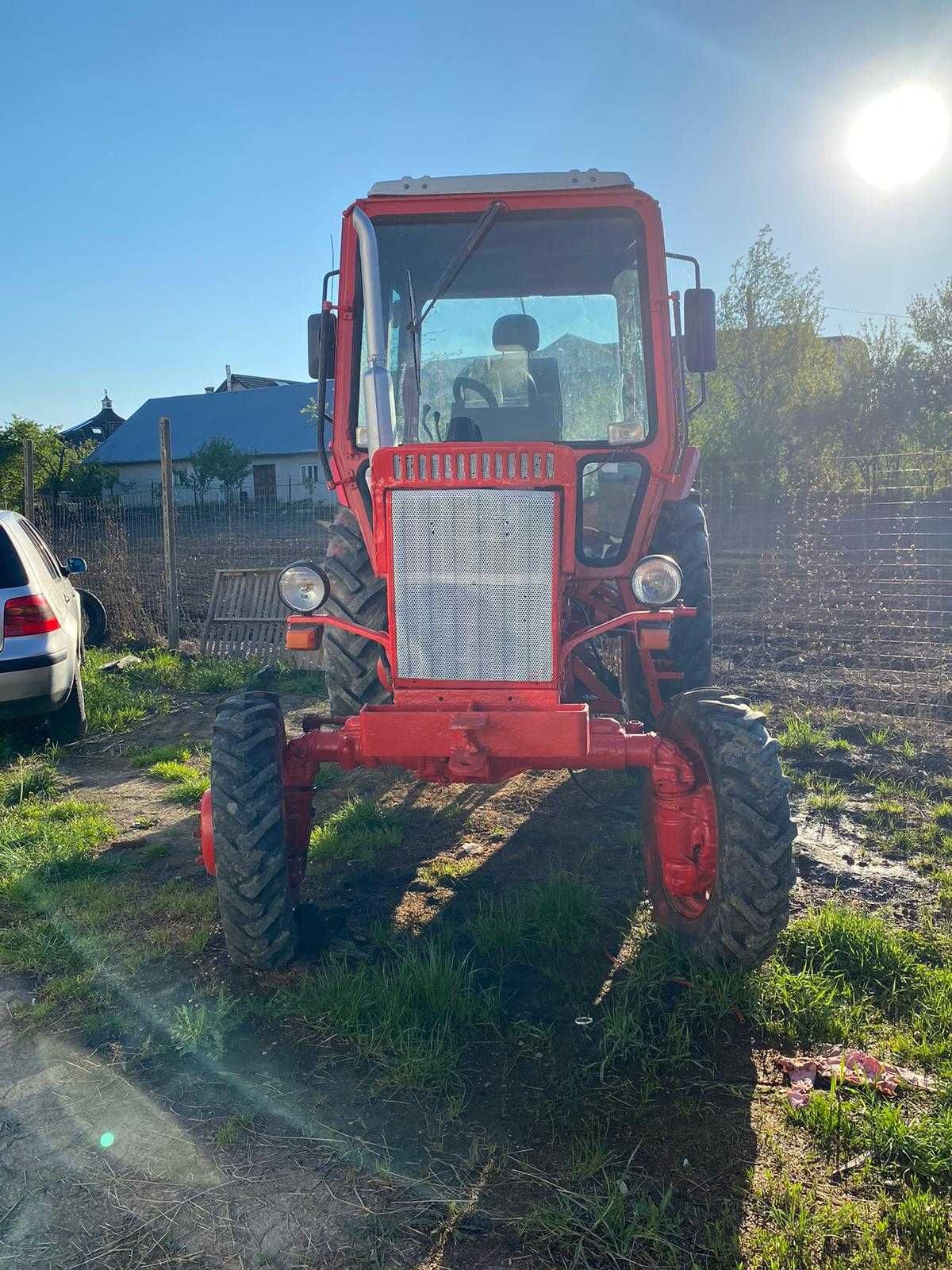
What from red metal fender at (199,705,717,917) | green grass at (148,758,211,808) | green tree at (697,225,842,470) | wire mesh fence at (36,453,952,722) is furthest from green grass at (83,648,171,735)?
green tree at (697,225,842,470)

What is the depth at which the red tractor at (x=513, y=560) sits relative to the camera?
3100mm

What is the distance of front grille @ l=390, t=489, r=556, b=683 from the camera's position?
3.20 m

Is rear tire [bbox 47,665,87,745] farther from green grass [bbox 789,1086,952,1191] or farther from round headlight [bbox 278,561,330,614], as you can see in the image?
green grass [bbox 789,1086,952,1191]

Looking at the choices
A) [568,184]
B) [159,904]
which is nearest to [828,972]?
[159,904]

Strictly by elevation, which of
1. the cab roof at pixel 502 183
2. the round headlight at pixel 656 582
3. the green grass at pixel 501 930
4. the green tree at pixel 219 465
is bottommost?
the green grass at pixel 501 930

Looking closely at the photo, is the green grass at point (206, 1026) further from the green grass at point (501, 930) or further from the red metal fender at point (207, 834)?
the green grass at point (501, 930)

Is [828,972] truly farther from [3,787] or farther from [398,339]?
[3,787]

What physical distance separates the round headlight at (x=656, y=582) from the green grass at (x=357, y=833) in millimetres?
1904

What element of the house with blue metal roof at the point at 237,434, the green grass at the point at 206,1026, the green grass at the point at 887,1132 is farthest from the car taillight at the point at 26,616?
the house with blue metal roof at the point at 237,434

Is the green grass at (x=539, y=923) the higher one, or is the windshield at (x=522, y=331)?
the windshield at (x=522, y=331)

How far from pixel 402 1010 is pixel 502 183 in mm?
3382

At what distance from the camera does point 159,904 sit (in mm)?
3916

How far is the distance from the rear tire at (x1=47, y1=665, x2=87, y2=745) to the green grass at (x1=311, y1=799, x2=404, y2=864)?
264cm

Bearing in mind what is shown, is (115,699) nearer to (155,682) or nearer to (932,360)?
(155,682)
